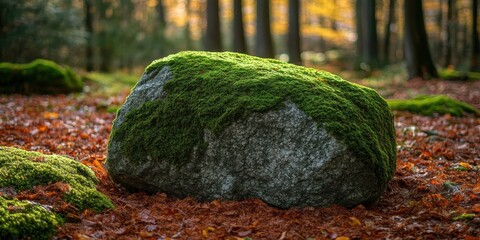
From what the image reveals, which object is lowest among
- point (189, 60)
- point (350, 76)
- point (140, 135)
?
point (350, 76)

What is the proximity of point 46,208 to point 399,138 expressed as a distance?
5.93 m

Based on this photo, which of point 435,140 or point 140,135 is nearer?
A: point 140,135

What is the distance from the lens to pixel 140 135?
16.4 ft

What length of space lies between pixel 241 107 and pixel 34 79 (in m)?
9.29

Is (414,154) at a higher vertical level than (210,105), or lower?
lower

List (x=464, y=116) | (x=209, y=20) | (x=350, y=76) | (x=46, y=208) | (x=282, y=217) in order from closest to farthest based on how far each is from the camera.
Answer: (x=46, y=208), (x=282, y=217), (x=464, y=116), (x=209, y=20), (x=350, y=76)

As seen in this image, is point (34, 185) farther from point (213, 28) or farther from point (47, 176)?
point (213, 28)

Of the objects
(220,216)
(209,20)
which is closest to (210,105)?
(220,216)

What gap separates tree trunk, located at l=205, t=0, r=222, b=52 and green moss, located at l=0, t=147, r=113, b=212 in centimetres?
1445

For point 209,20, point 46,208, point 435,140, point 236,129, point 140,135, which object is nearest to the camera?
point 46,208

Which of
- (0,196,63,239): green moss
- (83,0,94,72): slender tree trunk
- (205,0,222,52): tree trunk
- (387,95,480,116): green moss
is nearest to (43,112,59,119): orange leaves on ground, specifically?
(0,196,63,239): green moss

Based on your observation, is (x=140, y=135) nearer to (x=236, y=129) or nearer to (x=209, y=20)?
(x=236, y=129)

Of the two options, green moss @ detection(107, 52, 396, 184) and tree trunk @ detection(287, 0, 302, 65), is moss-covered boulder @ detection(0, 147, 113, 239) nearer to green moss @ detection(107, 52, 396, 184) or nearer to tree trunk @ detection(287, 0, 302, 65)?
green moss @ detection(107, 52, 396, 184)

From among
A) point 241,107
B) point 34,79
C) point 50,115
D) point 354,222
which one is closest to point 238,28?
point 34,79
